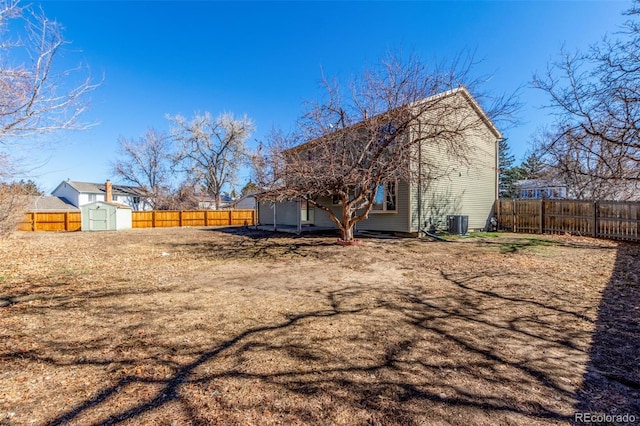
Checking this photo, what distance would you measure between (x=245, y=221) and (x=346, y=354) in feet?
80.5

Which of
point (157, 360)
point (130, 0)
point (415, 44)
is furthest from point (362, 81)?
point (157, 360)

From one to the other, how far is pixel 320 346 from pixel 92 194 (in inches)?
1827

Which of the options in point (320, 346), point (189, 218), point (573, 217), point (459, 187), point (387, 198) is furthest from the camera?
point (189, 218)

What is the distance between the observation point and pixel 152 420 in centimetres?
191

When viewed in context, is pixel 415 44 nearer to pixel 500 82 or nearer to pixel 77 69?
pixel 500 82

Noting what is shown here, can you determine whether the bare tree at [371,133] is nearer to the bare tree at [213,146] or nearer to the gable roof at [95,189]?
the bare tree at [213,146]

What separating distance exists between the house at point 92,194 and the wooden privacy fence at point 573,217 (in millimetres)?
38487

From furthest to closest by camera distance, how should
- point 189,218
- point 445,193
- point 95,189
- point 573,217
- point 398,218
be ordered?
point 95,189, point 189,218, point 445,193, point 573,217, point 398,218

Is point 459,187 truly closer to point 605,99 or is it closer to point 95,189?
point 605,99

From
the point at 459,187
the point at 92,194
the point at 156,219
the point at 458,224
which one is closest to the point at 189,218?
the point at 156,219

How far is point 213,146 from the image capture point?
105 feet

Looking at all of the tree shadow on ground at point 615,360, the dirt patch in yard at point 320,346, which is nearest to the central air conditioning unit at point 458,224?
the dirt patch in yard at point 320,346

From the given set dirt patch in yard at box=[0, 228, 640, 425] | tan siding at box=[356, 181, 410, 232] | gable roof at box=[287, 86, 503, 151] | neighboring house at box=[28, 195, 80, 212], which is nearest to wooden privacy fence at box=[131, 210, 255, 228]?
tan siding at box=[356, 181, 410, 232]

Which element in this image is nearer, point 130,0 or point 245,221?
point 130,0
